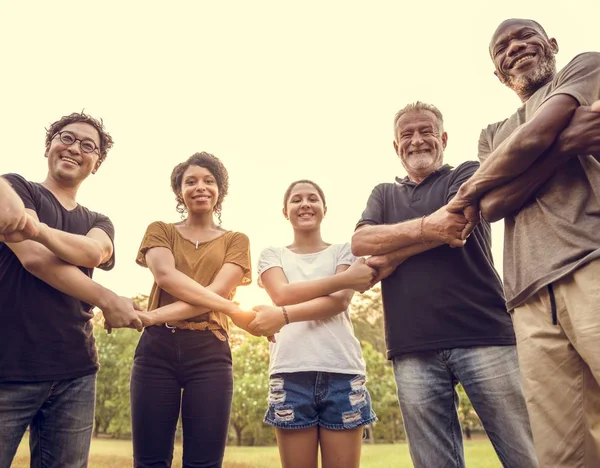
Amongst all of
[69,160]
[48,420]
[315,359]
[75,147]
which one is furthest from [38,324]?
[315,359]

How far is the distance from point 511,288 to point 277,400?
1944mm

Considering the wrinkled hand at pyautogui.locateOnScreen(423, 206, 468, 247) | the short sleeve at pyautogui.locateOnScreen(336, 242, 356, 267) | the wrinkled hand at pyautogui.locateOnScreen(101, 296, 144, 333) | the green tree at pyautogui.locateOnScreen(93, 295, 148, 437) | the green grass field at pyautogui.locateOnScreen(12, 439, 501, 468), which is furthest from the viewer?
the green tree at pyautogui.locateOnScreen(93, 295, 148, 437)

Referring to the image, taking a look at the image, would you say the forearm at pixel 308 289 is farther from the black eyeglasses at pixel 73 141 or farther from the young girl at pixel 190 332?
the black eyeglasses at pixel 73 141

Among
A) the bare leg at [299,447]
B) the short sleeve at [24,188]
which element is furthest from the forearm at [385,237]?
the short sleeve at [24,188]

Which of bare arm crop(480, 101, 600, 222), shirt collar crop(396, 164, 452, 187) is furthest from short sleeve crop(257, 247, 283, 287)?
bare arm crop(480, 101, 600, 222)

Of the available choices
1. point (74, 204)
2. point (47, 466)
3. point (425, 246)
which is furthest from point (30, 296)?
point (425, 246)

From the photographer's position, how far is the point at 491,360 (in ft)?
11.1

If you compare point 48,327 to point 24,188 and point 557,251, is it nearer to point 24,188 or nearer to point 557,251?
point 24,188

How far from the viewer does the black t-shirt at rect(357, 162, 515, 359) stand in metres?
3.46

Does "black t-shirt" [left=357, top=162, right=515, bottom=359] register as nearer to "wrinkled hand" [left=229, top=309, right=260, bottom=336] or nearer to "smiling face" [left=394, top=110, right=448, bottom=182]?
"smiling face" [left=394, top=110, right=448, bottom=182]

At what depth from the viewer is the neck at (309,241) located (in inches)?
183

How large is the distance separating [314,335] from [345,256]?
74cm

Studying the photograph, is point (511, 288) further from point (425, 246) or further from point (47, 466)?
point (47, 466)

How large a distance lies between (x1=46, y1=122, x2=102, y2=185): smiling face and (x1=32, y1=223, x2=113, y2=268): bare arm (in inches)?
19.2
